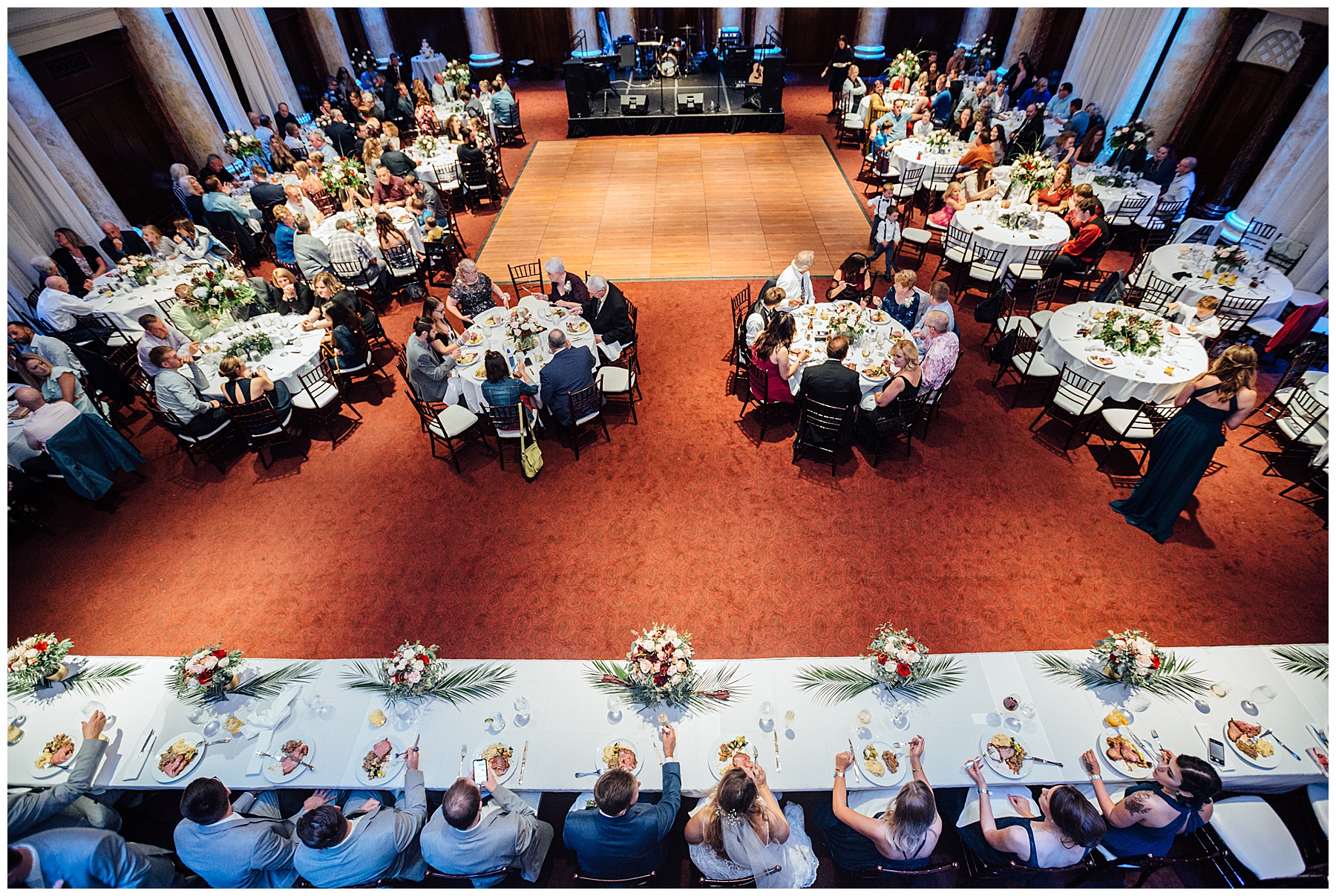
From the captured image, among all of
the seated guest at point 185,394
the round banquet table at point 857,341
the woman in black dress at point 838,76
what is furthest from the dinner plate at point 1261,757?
the woman in black dress at point 838,76

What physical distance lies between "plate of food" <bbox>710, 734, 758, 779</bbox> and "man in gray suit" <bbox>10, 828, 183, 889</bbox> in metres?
3.15

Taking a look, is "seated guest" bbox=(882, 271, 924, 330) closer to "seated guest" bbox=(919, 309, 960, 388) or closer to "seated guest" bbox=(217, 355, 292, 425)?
"seated guest" bbox=(919, 309, 960, 388)

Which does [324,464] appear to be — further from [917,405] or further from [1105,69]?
[1105,69]

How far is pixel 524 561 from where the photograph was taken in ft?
17.0

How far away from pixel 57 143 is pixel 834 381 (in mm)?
11314

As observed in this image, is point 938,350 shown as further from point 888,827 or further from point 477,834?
point 477,834

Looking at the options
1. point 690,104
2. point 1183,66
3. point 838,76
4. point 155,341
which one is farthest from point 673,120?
point 155,341

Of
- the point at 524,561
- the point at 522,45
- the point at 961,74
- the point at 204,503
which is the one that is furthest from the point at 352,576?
the point at 522,45

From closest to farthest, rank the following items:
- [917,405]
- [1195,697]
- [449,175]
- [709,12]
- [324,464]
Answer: [1195,697]
[917,405]
[324,464]
[449,175]
[709,12]

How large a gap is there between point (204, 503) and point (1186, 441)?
29.2 ft

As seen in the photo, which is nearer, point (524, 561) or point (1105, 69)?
point (524, 561)

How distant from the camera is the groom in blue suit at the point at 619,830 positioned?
2920mm

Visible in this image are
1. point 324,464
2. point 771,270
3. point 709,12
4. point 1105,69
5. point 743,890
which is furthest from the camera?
point 709,12

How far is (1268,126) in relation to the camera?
27.2ft
